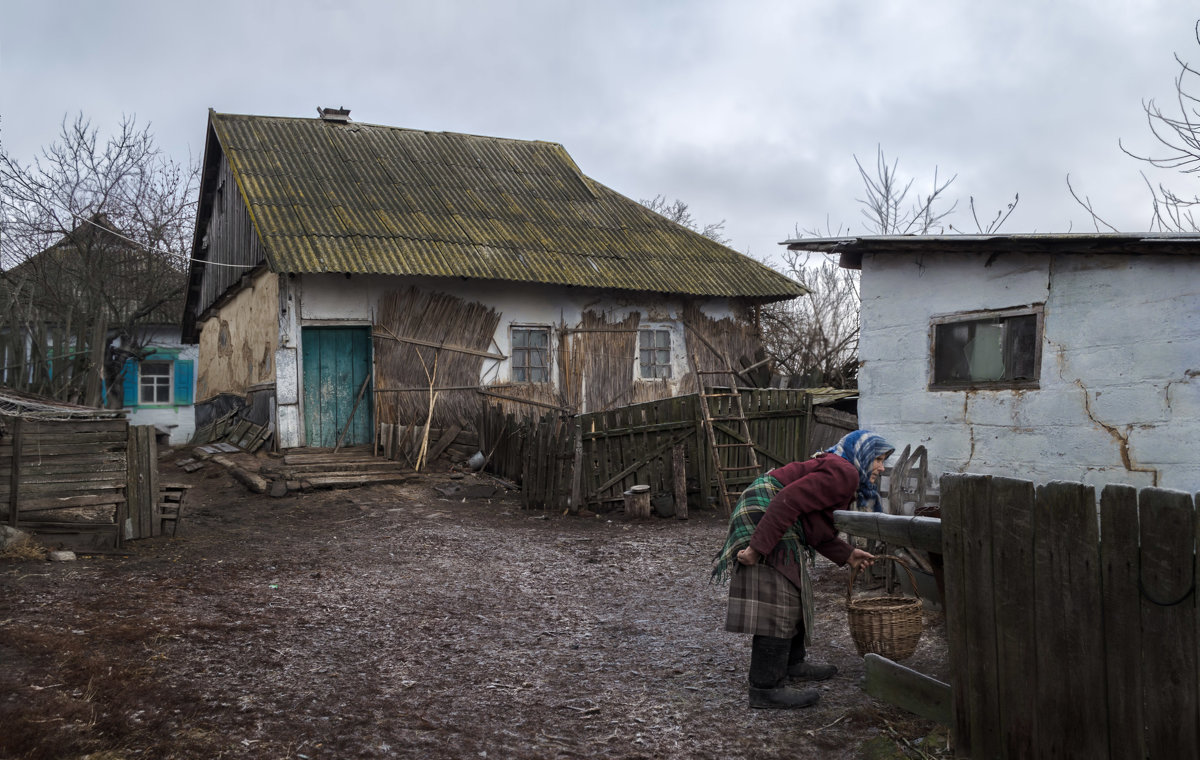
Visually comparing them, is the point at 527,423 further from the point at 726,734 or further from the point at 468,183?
the point at 726,734

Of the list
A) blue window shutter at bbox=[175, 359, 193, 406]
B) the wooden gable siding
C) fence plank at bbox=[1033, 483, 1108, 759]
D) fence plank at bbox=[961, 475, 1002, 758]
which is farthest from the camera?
blue window shutter at bbox=[175, 359, 193, 406]

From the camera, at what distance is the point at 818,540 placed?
4594 millimetres

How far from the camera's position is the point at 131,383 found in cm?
2366

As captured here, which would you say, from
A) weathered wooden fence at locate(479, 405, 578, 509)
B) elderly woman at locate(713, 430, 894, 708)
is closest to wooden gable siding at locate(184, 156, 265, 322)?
weathered wooden fence at locate(479, 405, 578, 509)

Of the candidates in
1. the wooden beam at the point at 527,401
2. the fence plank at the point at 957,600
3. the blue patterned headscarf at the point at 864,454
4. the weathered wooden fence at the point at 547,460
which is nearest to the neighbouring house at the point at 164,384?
the wooden beam at the point at 527,401

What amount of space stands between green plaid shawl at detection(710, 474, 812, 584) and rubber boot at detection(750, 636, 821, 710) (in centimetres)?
42

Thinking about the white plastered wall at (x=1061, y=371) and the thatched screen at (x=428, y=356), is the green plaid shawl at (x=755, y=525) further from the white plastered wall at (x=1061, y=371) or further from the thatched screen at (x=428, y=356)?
the thatched screen at (x=428, y=356)

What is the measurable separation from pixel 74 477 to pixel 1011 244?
332 inches

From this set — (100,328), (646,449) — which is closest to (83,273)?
(100,328)

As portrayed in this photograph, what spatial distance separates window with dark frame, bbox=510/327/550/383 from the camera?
15.9 m

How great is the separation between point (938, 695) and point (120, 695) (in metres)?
3.89

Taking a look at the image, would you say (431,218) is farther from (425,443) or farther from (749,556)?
(749,556)

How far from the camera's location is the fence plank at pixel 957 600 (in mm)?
3676

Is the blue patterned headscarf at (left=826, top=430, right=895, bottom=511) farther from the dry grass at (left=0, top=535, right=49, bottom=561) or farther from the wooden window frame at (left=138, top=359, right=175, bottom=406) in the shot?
the wooden window frame at (left=138, top=359, right=175, bottom=406)
